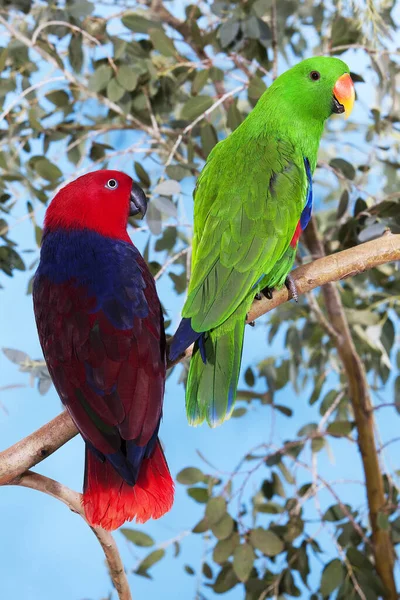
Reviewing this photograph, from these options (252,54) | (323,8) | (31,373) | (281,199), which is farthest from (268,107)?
(323,8)

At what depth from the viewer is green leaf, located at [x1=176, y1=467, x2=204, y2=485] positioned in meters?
1.49

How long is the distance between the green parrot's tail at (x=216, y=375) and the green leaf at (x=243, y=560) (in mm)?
639

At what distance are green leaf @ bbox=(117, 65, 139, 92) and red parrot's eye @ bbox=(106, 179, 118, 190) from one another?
0.47m

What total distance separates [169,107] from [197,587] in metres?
1.02

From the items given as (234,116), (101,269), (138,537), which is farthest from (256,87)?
(138,537)

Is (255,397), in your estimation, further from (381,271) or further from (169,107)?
(169,107)

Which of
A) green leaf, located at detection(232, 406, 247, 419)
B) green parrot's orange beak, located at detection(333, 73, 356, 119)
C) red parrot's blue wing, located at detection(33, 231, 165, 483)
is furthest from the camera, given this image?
green leaf, located at detection(232, 406, 247, 419)

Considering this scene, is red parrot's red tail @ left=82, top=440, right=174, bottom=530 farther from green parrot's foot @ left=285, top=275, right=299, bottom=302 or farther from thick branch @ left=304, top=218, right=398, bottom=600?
thick branch @ left=304, top=218, right=398, bottom=600

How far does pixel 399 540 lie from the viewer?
1607 millimetres

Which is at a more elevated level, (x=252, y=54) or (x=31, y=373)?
(x=252, y=54)

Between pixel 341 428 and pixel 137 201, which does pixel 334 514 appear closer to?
pixel 341 428

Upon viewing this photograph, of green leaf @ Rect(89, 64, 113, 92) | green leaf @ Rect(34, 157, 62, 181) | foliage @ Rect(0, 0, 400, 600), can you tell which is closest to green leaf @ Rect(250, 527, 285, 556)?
foliage @ Rect(0, 0, 400, 600)

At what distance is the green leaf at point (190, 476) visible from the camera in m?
1.49

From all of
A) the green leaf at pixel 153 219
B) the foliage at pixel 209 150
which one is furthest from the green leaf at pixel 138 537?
the green leaf at pixel 153 219
